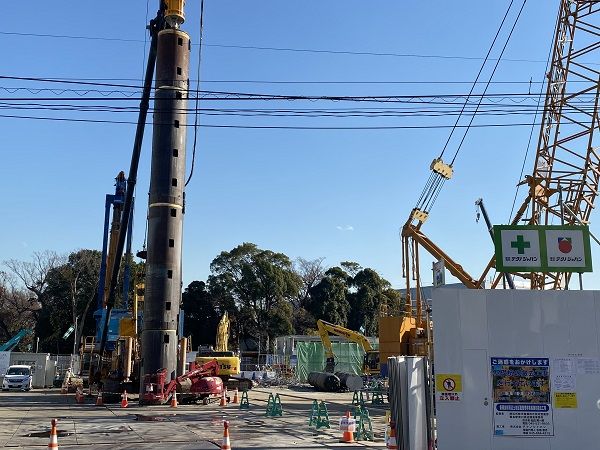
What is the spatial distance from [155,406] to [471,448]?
1671 centimetres

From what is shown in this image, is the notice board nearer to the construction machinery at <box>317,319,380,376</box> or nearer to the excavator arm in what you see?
the construction machinery at <box>317,319,380,376</box>

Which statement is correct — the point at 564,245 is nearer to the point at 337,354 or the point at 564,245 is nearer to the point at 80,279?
the point at 337,354

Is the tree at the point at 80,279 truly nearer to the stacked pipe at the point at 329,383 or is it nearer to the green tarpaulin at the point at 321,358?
the green tarpaulin at the point at 321,358

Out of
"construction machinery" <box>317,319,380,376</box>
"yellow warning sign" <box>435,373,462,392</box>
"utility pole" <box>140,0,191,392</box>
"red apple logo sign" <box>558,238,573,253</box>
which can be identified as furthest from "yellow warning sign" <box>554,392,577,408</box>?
"construction machinery" <box>317,319,380,376</box>

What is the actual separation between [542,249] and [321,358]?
3521cm

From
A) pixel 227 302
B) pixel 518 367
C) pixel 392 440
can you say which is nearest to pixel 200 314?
pixel 227 302

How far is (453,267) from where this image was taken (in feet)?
116

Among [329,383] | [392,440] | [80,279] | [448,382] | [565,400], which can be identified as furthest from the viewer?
[80,279]

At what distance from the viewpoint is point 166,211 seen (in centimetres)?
2792

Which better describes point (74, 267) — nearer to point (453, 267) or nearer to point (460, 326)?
point (453, 267)

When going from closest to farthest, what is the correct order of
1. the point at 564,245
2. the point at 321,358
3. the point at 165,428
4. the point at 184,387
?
the point at 564,245, the point at 165,428, the point at 184,387, the point at 321,358

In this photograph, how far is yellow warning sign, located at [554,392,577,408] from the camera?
12.0 metres

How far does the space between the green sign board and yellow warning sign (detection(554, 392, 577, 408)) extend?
346 centimetres

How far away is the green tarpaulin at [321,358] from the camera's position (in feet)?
157
